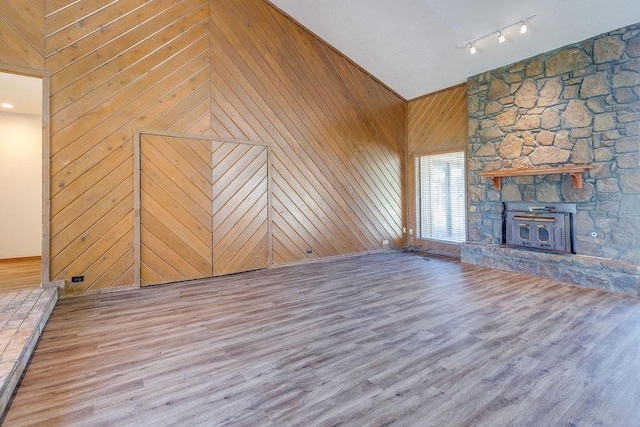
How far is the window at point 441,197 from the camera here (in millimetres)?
5883

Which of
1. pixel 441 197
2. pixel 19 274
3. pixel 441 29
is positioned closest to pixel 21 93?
pixel 19 274

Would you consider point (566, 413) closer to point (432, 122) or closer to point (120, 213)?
point (120, 213)

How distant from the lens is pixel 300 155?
207 inches

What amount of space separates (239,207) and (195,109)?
1.51 metres

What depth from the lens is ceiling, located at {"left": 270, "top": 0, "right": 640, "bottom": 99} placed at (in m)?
3.80

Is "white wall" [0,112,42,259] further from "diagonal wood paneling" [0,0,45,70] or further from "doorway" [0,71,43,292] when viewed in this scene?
"diagonal wood paneling" [0,0,45,70]

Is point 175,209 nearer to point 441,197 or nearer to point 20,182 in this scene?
point 20,182

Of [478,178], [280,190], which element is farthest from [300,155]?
[478,178]

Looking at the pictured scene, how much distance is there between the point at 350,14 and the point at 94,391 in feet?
17.8

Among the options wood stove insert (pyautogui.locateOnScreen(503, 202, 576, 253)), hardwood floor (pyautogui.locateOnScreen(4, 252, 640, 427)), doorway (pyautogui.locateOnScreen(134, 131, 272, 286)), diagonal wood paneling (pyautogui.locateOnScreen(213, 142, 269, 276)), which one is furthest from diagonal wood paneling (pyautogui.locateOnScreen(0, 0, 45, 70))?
wood stove insert (pyautogui.locateOnScreen(503, 202, 576, 253))

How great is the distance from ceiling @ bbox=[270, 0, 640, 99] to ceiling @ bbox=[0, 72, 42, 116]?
373 centimetres

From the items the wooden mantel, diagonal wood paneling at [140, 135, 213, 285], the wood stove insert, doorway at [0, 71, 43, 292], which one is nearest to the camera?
diagonal wood paneling at [140, 135, 213, 285]

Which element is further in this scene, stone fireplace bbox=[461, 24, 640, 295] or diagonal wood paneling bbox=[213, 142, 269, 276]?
diagonal wood paneling bbox=[213, 142, 269, 276]

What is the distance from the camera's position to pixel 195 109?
4.25 metres
